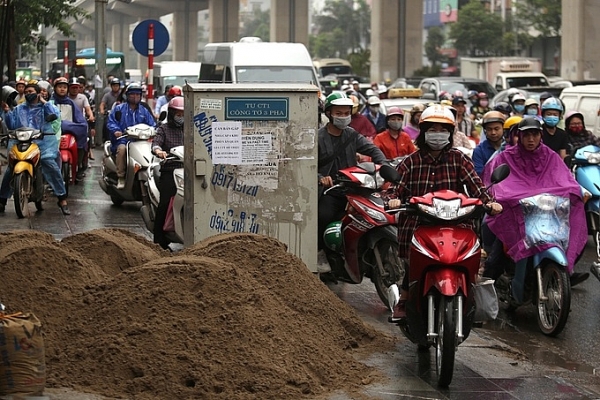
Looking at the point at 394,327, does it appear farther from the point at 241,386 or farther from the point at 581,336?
the point at 241,386

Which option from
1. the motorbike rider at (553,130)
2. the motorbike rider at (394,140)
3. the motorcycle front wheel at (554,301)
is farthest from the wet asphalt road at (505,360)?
the motorbike rider at (394,140)

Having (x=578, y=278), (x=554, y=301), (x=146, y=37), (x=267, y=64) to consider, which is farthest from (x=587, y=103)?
(x=554, y=301)

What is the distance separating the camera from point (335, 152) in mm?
10930

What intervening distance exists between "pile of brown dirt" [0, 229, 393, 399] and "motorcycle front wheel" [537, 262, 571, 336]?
182 cm

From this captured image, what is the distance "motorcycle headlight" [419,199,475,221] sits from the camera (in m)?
7.25

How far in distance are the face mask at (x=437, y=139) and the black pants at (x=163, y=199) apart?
4.82 m

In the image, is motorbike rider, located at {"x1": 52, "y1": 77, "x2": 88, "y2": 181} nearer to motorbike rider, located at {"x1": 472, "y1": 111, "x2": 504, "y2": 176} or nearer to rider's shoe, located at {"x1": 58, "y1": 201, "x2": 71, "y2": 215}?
rider's shoe, located at {"x1": 58, "y1": 201, "x2": 71, "y2": 215}

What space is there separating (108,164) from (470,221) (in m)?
10.5

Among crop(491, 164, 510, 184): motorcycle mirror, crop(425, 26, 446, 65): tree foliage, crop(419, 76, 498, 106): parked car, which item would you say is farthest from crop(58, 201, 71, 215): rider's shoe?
crop(425, 26, 446, 65): tree foliage

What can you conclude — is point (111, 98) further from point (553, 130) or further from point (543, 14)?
point (543, 14)

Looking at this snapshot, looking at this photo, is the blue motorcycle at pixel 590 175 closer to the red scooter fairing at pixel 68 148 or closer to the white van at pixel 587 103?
the white van at pixel 587 103

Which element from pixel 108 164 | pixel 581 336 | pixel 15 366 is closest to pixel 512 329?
pixel 581 336

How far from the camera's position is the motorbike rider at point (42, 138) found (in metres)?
15.7

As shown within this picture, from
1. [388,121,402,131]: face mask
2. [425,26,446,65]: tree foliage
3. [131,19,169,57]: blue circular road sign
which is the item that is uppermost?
[425,26,446,65]: tree foliage
